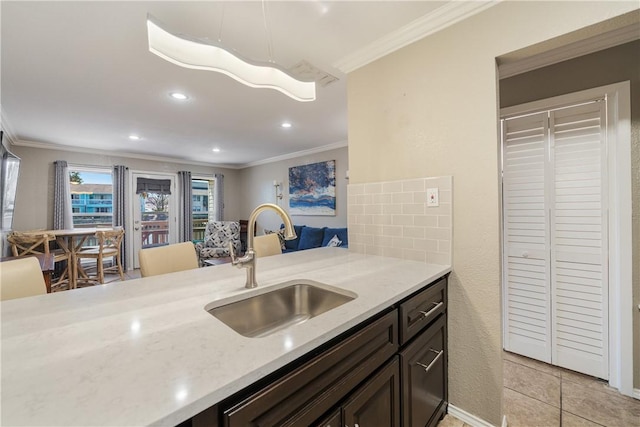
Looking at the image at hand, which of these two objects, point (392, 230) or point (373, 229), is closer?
point (392, 230)

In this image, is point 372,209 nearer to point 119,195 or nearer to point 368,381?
point 368,381

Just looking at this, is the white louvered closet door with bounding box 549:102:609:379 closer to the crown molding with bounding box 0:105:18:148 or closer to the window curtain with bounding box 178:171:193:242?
the crown molding with bounding box 0:105:18:148

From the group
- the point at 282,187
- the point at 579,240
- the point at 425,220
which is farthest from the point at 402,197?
the point at 282,187

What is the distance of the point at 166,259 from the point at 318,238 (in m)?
3.19

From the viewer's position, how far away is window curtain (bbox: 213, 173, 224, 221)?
21.5 feet

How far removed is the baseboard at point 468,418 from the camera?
1.43 metres

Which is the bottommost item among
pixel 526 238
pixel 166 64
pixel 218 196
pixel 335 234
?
pixel 335 234

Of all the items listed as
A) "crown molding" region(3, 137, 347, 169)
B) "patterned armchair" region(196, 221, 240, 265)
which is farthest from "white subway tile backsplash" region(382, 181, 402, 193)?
"patterned armchair" region(196, 221, 240, 265)

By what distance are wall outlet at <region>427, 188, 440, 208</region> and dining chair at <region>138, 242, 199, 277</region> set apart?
1444 mm

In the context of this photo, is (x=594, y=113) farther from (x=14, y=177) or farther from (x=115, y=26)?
(x=14, y=177)

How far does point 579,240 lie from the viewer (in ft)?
5.99

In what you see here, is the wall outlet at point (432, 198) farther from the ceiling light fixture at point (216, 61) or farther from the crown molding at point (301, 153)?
the crown molding at point (301, 153)

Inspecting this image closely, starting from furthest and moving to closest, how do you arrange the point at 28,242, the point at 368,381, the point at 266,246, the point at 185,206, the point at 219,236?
the point at 185,206
the point at 219,236
the point at 28,242
the point at 266,246
the point at 368,381

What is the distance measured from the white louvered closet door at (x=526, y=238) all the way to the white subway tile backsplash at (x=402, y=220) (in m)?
0.91
